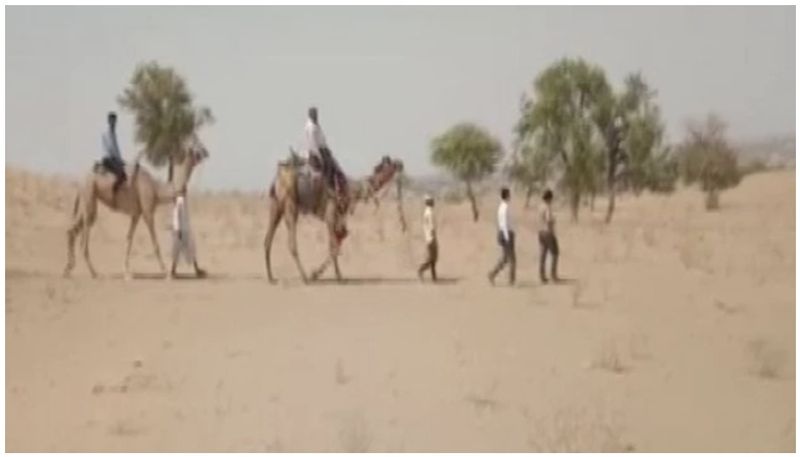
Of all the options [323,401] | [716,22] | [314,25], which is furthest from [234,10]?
[716,22]

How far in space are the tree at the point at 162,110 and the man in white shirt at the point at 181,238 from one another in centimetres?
15

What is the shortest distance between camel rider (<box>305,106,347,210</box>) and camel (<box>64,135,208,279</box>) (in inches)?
18.7

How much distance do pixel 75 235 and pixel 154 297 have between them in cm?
50

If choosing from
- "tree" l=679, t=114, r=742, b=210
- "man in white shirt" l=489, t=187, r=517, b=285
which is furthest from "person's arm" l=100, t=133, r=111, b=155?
"tree" l=679, t=114, r=742, b=210

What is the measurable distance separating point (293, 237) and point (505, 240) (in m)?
0.99

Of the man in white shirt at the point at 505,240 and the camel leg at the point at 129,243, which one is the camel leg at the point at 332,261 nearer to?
the man in white shirt at the point at 505,240

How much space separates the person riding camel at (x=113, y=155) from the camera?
6.04 meters

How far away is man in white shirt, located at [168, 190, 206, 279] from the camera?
632cm

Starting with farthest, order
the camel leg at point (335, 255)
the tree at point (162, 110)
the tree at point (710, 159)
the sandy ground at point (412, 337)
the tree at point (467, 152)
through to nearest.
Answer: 1. the camel leg at point (335, 255)
2. the tree at point (710, 159)
3. the tree at point (467, 152)
4. the tree at point (162, 110)
5. the sandy ground at point (412, 337)

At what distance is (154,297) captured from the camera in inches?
242

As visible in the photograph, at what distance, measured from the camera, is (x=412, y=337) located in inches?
237

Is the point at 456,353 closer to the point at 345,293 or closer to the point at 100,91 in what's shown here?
the point at 345,293

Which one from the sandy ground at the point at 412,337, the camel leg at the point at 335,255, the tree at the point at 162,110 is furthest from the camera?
the camel leg at the point at 335,255

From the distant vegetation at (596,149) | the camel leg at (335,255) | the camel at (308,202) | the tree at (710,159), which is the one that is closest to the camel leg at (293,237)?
the camel at (308,202)
